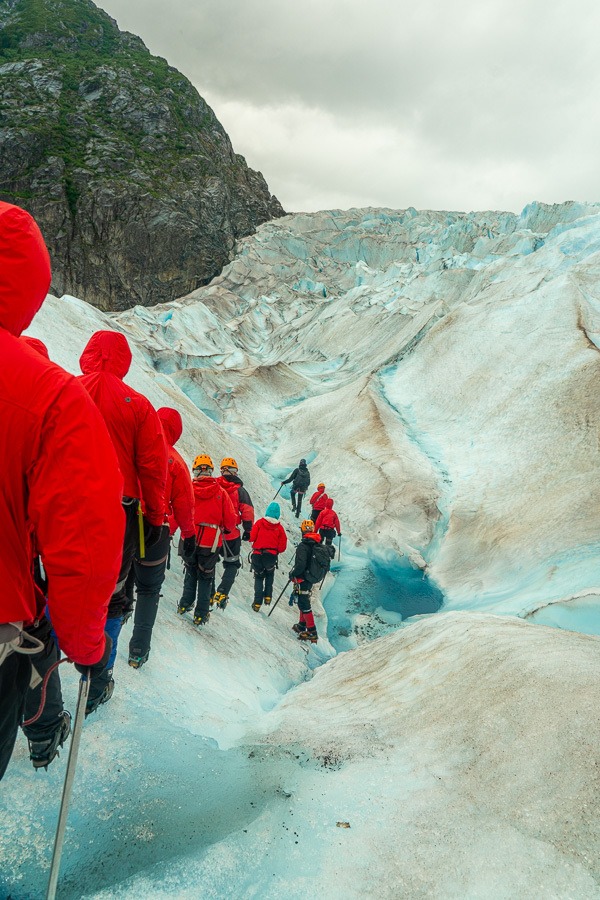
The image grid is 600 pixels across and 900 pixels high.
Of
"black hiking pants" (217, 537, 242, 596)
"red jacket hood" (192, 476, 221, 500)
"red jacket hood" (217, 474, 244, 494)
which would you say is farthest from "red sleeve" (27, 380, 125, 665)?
"red jacket hood" (217, 474, 244, 494)

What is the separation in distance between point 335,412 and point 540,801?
57.6 feet

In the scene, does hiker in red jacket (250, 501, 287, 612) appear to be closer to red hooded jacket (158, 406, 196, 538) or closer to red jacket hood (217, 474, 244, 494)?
red jacket hood (217, 474, 244, 494)

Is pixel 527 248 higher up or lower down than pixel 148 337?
higher up

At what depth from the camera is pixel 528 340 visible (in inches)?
681

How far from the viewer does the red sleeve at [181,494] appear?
4.50 m

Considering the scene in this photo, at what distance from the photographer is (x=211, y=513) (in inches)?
233

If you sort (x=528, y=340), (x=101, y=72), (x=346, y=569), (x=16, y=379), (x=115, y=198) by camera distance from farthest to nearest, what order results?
(x=101, y=72) < (x=115, y=198) < (x=528, y=340) < (x=346, y=569) < (x=16, y=379)

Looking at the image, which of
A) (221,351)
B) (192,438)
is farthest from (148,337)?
(192,438)

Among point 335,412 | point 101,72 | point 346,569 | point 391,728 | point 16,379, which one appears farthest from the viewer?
point 101,72

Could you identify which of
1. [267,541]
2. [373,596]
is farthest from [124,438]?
[373,596]

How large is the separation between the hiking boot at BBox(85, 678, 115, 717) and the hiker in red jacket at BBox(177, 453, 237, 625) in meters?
2.36

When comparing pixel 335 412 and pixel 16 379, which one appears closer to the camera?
pixel 16 379

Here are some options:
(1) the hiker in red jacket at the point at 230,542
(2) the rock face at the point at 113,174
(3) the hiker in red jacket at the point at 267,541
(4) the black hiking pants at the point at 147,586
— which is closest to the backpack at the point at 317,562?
(3) the hiker in red jacket at the point at 267,541

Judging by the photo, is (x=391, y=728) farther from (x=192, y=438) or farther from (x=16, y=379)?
(x=192, y=438)
